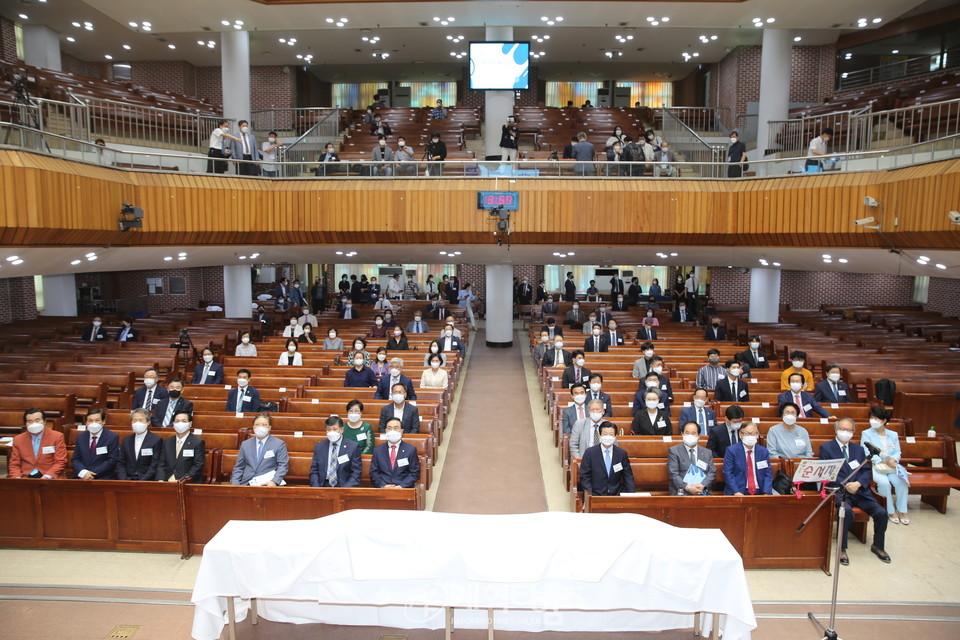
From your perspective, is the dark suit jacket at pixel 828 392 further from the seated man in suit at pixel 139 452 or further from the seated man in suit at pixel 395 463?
the seated man in suit at pixel 139 452

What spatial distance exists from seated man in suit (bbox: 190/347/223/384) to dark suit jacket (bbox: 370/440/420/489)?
430 cm

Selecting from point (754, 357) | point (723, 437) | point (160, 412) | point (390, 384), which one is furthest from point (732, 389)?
point (160, 412)

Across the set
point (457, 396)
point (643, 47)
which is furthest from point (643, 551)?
point (643, 47)

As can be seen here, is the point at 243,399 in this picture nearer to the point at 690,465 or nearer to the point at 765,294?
the point at 690,465

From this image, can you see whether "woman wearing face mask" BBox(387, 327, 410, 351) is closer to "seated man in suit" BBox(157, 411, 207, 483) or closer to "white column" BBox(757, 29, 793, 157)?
"seated man in suit" BBox(157, 411, 207, 483)

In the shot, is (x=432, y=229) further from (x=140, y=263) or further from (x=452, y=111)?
(x=452, y=111)

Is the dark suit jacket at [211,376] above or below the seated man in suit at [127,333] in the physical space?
below

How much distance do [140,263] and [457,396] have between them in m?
6.92

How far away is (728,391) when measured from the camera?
8969 mm

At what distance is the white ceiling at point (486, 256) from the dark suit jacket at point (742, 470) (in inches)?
216

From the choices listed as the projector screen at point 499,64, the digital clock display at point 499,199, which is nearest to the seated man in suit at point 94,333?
the digital clock display at point 499,199

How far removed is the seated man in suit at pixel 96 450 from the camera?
6.65m

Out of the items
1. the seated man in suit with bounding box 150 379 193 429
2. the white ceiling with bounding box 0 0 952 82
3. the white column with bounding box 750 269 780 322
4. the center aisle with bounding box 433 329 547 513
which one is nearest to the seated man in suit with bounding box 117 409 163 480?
the seated man in suit with bounding box 150 379 193 429

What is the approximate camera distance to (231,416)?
8180 millimetres
